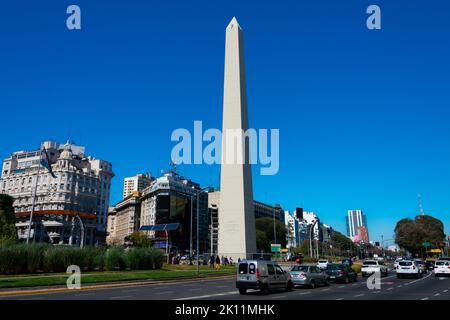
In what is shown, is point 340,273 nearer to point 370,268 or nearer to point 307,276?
point 307,276

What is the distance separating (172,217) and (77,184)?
36.1 m

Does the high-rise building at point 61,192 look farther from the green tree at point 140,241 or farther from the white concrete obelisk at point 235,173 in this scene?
the white concrete obelisk at point 235,173

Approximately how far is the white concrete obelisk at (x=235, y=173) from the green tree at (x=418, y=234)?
234 feet

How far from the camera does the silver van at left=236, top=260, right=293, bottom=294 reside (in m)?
19.8

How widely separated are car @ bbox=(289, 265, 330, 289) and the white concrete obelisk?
83.3 feet

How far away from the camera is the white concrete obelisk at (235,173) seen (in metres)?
51.1


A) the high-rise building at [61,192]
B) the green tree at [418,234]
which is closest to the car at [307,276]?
the green tree at [418,234]

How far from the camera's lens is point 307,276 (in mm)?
24141

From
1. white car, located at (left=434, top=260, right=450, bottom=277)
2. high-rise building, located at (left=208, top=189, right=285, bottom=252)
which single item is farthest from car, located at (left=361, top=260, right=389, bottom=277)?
high-rise building, located at (left=208, top=189, right=285, bottom=252)

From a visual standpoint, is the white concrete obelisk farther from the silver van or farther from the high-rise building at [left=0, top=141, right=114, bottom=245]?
the high-rise building at [left=0, top=141, right=114, bottom=245]

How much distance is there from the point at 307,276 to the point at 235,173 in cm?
2817
